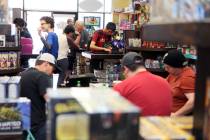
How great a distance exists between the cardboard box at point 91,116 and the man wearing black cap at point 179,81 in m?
2.53

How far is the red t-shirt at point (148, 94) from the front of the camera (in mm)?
2926

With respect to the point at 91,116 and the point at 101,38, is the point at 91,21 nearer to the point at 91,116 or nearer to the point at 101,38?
the point at 101,38

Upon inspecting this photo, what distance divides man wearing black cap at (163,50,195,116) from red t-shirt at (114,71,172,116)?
0.92m

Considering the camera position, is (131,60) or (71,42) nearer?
(131,60)

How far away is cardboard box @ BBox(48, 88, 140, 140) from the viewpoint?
1324 mm

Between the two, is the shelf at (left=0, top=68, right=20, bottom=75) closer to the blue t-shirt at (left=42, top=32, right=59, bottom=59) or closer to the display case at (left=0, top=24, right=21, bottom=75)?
the display case at (left=0, top=24, right=21, bottom=75)

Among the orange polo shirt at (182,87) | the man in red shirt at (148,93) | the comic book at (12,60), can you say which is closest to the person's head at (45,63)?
the orange polo shirt at (182,87)

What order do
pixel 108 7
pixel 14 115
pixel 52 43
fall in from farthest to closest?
1. pixel 108 7
2. pixel 52 43
3. pixel 14 115

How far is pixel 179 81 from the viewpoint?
13.6 feet

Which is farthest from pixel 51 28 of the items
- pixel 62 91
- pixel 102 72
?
pixel 62 91

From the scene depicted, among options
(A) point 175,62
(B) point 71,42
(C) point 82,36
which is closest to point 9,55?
(B) point 71,42

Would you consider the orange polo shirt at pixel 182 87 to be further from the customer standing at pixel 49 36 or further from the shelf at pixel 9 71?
the customer standing at pixel 49 36

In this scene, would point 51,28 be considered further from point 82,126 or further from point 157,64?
point 82,126

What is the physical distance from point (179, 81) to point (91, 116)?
9.74 feet
